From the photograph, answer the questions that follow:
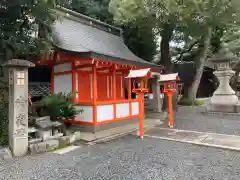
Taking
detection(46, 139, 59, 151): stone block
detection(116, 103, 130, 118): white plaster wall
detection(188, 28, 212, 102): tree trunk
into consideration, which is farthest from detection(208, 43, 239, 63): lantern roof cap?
detection(46, 139, 59, 151): stone block

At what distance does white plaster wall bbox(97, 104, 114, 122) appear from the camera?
7367 mm

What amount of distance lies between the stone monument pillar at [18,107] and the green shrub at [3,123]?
336 millimetres

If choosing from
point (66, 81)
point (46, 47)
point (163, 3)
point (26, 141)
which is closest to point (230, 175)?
point (26, 141)

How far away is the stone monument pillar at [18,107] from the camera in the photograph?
488 centimetres

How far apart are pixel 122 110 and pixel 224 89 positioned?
621 centimetres

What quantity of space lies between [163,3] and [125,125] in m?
5.86

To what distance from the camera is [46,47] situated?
629 cm

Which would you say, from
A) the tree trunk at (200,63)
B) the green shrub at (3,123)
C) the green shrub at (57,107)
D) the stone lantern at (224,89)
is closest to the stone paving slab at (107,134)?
the green shrub at (57,107)

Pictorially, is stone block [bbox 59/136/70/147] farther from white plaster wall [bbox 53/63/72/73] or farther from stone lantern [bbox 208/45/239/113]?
stone lantern [bbox 208/45/239/113]

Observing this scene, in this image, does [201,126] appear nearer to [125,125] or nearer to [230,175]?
[125,125]

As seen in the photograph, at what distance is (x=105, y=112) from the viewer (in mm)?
7641

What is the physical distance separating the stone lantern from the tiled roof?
14.8 feet

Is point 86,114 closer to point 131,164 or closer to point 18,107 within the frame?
point 18,107

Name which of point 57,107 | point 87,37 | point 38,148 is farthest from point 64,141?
point 87,37
